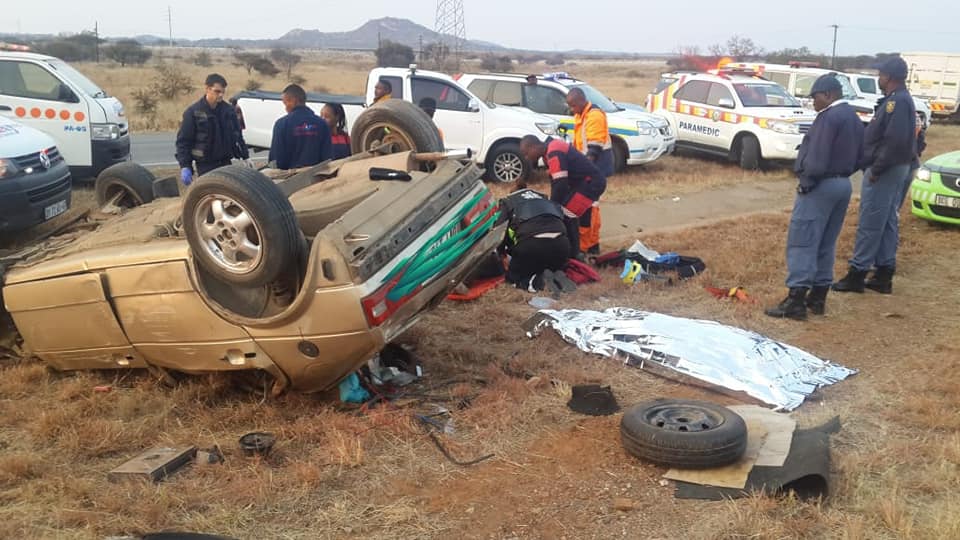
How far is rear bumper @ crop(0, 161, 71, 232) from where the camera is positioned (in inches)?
298

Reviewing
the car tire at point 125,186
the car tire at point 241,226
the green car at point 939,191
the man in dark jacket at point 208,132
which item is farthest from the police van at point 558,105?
the car tire at point 241,226

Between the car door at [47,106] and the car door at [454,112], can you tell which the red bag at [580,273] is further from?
the car door at [47,106]

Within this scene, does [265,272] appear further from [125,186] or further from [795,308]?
[795,308]

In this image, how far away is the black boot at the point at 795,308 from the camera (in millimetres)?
6660

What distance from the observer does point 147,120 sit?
75.4 feet

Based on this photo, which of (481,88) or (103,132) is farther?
(481,88)

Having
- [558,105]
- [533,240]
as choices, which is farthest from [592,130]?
[558,105]

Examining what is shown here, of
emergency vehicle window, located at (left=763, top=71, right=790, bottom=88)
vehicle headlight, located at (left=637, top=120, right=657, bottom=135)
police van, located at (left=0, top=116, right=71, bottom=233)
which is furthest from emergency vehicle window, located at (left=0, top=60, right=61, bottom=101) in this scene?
emergency vehicle window, located at (left=763, top=71, right=790, bottom=88)

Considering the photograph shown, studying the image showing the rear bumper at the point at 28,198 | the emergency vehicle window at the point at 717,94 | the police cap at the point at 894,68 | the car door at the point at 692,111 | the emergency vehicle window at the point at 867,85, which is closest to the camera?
the police cap at the point at 894,68

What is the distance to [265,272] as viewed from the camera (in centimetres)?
401

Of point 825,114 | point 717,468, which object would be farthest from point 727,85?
point 717,468

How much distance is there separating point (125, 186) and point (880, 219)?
619cm

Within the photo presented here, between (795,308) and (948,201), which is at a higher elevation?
(948,201)

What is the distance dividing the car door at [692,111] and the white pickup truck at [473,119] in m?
4.22
